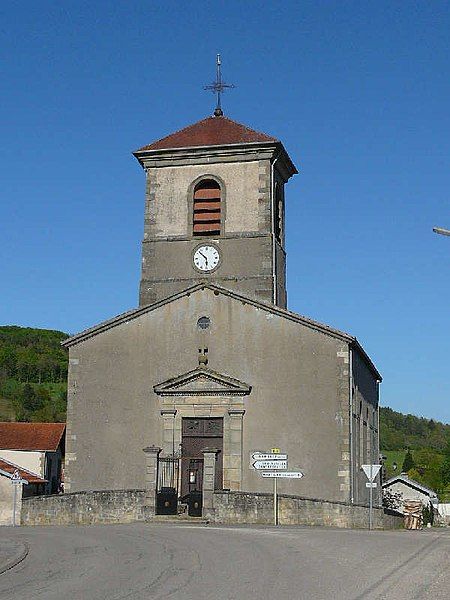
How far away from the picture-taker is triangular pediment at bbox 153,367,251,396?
2600cm

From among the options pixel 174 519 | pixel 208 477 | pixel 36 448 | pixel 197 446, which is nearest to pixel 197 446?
pixel 197 446

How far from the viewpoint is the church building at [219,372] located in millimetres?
25078

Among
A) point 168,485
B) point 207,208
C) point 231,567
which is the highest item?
point 207,208

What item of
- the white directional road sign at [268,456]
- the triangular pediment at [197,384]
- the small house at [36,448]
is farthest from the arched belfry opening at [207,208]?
the small house at [36,448]

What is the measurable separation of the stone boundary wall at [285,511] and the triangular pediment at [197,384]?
4.52 meters

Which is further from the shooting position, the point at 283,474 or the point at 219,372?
the point at 219,372

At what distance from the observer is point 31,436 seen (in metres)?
54.3

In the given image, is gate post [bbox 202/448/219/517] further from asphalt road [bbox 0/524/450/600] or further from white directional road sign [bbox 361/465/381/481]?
asphalt road [bbox 0/524/450/600]

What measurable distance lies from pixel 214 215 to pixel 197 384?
6287mm

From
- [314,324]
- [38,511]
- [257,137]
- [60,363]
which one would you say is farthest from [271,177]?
[60,363]

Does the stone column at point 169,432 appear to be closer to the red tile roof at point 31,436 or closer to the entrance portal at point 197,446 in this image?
the entrance portal at point 197,446

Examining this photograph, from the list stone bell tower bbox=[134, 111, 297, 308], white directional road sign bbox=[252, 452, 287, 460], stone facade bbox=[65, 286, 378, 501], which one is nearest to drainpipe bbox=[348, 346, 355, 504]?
stone facade bbox=[65, 286, 378, 501]

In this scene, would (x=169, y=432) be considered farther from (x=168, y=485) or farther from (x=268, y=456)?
(x=268, y=456)

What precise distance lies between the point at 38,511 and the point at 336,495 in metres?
8.24
